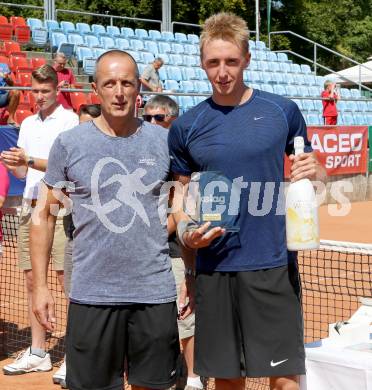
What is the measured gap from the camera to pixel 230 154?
363 cm

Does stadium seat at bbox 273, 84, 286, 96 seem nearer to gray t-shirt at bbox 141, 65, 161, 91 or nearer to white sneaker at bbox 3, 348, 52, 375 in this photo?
gray t-shirt at bbox 141, 65, 161, 91

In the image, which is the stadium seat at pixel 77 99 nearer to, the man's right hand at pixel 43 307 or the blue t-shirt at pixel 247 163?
the man's right hand at pixel 43 307

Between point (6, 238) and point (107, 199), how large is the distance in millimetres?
7865

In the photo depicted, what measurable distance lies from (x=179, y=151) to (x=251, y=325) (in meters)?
0.89

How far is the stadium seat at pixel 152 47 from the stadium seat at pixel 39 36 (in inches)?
119

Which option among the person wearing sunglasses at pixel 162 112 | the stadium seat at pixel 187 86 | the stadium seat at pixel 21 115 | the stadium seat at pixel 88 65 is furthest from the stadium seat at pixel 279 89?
the person wearing sunglasses at pixel 162 112

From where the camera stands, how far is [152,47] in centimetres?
2314

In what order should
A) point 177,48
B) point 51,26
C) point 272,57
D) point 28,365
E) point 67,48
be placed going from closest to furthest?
point 28,365, point 67,48, point 51,26, point 177,48, point 272,57

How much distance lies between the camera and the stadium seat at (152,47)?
904 inches

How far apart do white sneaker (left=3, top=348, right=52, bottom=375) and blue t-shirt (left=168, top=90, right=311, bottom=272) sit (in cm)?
299

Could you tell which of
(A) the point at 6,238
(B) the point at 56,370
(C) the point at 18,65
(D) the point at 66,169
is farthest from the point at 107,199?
(C) the point at 18,65

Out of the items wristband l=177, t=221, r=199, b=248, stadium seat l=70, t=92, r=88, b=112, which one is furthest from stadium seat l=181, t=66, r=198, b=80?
wristband l=177, t=221, r=199, b=248

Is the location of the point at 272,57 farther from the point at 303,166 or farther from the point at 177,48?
the point at 303,166

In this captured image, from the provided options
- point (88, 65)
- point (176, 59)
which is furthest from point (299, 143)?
point (176, 59)
